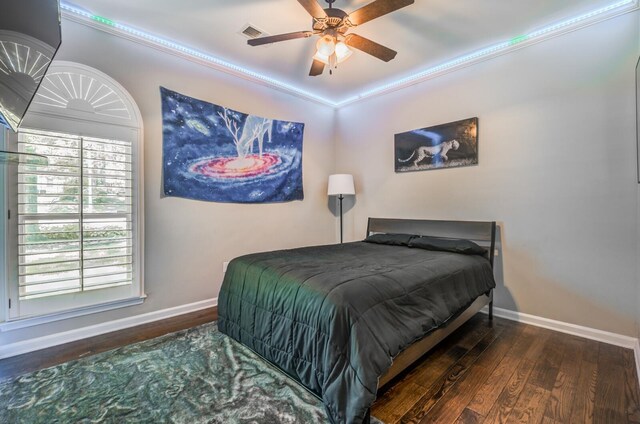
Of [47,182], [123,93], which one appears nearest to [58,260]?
[47,182]

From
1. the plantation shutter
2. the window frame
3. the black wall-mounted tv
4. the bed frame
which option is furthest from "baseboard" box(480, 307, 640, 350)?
the black wall-mounted tv

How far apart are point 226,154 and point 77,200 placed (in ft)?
4.75

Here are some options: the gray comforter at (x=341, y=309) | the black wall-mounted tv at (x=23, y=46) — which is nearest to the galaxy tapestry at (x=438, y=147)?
the gray comforter at (x=341, y=309)

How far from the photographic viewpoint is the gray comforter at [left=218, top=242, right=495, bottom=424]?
1383 millimetres

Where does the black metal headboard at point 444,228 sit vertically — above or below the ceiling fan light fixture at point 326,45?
below

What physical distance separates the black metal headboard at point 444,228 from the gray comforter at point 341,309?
0.46 m

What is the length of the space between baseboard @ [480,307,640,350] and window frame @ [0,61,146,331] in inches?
142

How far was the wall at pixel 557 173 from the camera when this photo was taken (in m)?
2.29

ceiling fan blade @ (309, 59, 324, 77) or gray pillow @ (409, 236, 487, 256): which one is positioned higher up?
ceiling fan blade @ (309, 59, 324, 77)

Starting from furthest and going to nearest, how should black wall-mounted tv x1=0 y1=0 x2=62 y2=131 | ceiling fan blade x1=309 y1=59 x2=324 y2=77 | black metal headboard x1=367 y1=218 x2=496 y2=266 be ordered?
black metal headboard x1=367 y1=218 x2=496 y2=266 < ceiling fan blade x1=309 y1=59 x2=324 y2=77 < black wall-mounted tv x1=0 y1=0 x2=62 y2=131

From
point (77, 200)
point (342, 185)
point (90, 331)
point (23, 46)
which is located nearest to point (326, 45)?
point (23, 46)

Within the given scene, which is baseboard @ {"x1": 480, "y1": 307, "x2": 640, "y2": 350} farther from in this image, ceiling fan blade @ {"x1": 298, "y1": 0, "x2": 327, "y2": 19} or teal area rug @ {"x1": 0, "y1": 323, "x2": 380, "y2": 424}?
ceiling fan blade @ {"x1": 298, "y1": 0, "x2": 327, "y2": 19}

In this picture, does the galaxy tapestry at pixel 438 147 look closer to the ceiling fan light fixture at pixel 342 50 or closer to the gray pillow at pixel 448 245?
the gray pillow at pixel 448 245

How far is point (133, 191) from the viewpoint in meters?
2.63
